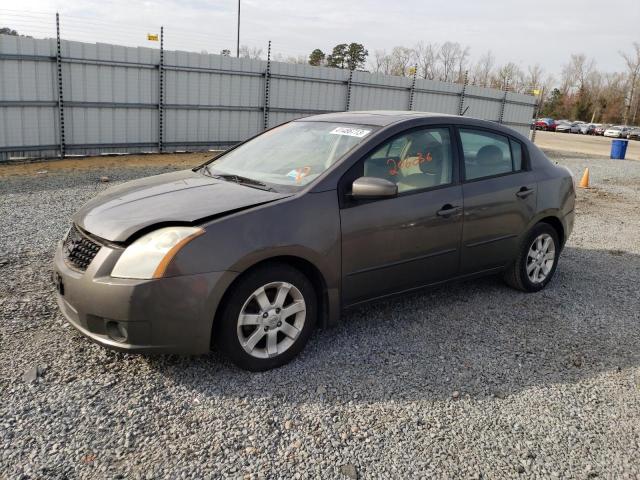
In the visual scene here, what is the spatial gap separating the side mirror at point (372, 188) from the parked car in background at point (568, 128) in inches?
2391

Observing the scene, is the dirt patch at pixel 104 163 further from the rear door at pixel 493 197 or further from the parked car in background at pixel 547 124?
the parked car in background at pixel 547 124

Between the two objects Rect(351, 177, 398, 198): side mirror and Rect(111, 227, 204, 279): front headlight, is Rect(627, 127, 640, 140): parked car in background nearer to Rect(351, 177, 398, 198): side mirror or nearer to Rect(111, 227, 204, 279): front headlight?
Rect(351, 177, 398, 198): side mirror

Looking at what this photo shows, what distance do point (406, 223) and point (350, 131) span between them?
818mm

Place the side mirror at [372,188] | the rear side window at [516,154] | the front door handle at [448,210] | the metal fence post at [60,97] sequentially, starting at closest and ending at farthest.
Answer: the side mirror at [372,188] → the front door handle at [448,210] → the rear side window at [516,154] → the metal fence post at [60,97]

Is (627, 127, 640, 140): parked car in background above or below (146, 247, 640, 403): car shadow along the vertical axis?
above

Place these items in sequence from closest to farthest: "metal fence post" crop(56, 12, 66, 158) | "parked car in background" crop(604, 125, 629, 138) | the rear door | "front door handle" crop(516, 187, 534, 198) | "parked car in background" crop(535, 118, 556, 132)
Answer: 1. the rear door
2. "front door handle" crop(516, 187, 534, 198)
3. "metal fence post" crop(56, 12, 66, 158)
4. "parked car in background" crop(604, 125, 629, 138)
5. "parked car in background" crop(535, 118, 556, 132)

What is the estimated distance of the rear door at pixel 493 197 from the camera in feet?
14.3

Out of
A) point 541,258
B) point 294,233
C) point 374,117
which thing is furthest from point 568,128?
point 294,233

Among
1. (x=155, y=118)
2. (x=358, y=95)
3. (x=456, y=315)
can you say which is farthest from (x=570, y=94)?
(x=456, y=315)

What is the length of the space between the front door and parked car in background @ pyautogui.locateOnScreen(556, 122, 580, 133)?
2358 inches

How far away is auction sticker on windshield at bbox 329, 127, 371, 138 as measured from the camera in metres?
3.95

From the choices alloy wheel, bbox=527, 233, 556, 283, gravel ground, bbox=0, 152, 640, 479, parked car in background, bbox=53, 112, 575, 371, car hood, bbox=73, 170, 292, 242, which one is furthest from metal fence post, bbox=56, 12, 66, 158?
alloy wheel, bbox=527, 233, 556, 283

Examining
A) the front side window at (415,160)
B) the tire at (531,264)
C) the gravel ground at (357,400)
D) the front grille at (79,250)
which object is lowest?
the gravel ground at (357,400)

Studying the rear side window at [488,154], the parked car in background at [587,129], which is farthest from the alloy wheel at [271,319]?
the parked car in background at [587,129]
